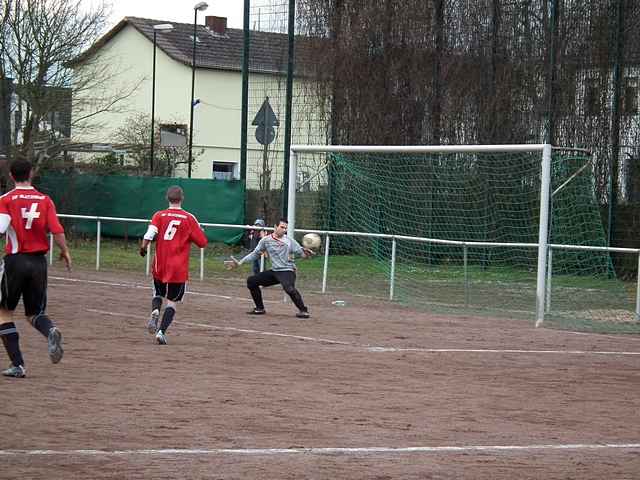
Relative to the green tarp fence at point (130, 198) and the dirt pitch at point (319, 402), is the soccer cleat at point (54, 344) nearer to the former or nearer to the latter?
the dirt pitch at point (319, 402)

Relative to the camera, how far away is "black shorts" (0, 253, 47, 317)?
10.3m

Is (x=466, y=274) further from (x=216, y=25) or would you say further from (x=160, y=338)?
(x=216, y=25)

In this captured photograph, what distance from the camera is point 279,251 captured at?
17.4m

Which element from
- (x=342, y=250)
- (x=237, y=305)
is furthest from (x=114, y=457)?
(x=342, y=250)

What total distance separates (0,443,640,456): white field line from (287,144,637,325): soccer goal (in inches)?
402

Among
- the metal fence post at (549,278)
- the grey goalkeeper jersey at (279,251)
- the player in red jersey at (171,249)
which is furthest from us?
the metal fence post at (549,278)

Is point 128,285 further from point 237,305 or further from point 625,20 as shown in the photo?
point 625,20

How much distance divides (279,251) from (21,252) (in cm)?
732

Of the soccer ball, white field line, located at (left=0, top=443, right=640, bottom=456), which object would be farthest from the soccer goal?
white field line, located at (left=0, top=443, right=640, bottom=456)

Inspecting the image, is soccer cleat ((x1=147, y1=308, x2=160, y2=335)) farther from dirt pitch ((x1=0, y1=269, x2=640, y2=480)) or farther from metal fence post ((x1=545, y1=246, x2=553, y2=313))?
metal fence post ((x1=545, y1=246, x2=553, y2=313))

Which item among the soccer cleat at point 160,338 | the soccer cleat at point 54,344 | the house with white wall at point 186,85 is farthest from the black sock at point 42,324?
the house with white wall at point 186,85

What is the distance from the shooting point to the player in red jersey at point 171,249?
1345 centimetres

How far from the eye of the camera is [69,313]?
16.7m

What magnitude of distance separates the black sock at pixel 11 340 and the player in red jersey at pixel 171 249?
3.07 m
